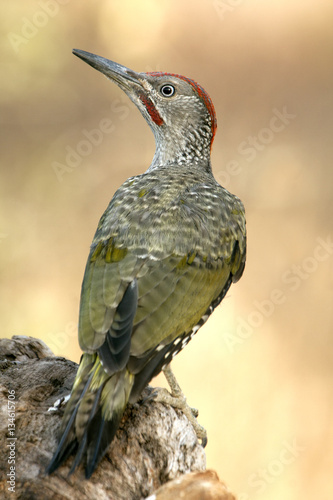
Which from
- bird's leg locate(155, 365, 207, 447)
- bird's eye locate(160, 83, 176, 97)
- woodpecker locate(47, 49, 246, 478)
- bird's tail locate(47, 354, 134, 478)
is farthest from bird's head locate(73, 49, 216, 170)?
bird's tail locate(47, 354, 134, 478)

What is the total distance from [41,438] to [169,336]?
80cm

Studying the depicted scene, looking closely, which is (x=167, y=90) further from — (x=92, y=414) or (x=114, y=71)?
(x=92, y=414)

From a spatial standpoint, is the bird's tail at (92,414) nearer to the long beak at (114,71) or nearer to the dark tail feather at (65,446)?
the dark tail feather at (65,446)

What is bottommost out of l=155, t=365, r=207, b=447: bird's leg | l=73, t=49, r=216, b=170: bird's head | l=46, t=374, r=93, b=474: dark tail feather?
l=46, t=374, r=93, b=474: dark tail feather

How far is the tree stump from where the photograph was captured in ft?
Answer: 9.57

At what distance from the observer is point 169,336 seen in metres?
3.42

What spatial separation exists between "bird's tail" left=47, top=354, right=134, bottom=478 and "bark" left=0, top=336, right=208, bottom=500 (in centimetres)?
8

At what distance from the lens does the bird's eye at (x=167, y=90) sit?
489cm

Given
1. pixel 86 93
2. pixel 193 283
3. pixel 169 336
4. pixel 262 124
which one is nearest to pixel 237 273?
pixel 193 283

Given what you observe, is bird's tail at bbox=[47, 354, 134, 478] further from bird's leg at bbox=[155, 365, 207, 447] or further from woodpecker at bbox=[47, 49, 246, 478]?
bird's leg at bbox=[155, 365, 207, 447]

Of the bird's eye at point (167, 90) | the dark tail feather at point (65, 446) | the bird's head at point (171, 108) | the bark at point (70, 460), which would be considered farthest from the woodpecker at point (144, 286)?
the bird's eye at point (167, 90)

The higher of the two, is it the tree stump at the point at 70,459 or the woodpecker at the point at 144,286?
the woodpecker at the point at 144,286

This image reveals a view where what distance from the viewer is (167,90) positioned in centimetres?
491

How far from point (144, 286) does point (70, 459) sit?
0.93m
